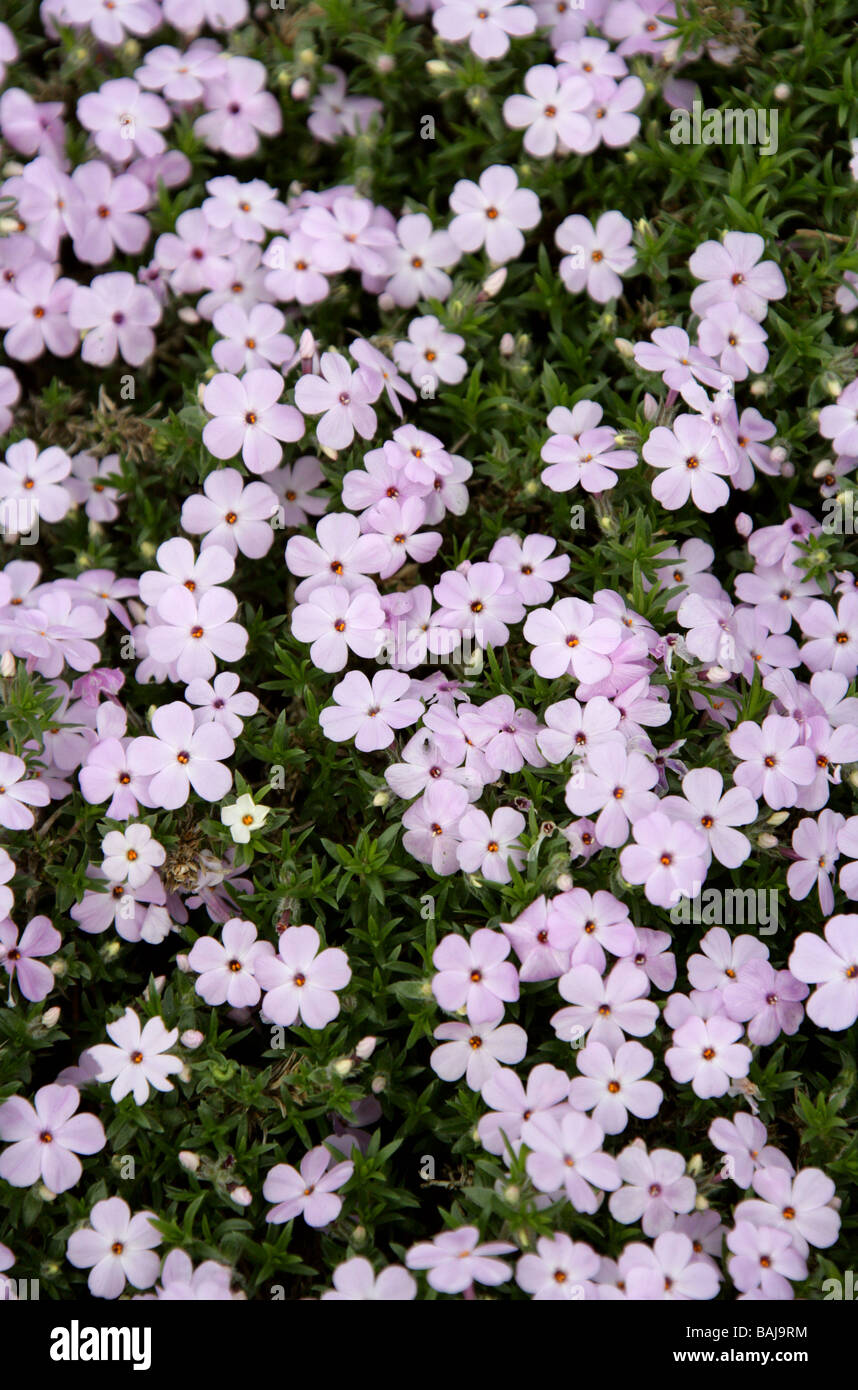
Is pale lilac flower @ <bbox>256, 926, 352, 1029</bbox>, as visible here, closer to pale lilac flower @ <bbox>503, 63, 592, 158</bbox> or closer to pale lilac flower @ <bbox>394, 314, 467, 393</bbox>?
pale lilac flower @ <bbox>394, 314, 467, 393</bbox>

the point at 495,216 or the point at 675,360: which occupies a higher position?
the point at 495,216

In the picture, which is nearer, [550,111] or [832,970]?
[832,970]

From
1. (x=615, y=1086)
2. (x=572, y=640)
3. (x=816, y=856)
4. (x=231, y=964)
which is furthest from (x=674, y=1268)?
(x=572, y=640)

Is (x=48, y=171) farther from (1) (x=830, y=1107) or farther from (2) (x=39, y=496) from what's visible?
(1) (x=830, y=1107)

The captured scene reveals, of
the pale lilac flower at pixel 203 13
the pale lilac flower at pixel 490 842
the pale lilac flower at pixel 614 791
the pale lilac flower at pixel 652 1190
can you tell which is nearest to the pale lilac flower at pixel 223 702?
the pale lilac flower at pixel 490 842

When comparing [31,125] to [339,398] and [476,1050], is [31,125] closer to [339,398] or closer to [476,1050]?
[339,398]

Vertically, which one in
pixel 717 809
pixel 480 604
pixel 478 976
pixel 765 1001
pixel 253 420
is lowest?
pixel 765 1001

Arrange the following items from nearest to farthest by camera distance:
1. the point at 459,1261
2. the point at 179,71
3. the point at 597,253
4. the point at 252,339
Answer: the point at 459,1261 → the point at 252,339 → the point at 597,253 → the point at 179,71
